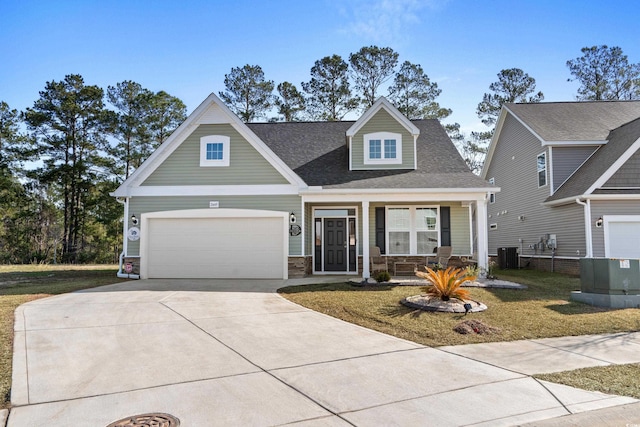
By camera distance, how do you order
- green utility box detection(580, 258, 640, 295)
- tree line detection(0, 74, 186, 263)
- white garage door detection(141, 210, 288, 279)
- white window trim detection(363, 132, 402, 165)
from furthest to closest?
tree line detection(0, 74, 186, 263) < white window trim detection(363, 132, 402, 165) < white garage door detection(141, 210, 288, 279) < green utility box detection(580, 258, 640, 295)

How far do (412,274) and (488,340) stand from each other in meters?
7.95

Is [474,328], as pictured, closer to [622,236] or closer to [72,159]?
[622,236]

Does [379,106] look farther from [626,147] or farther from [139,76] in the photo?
[139,76]

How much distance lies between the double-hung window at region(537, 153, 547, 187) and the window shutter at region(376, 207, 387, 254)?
753 centimetres

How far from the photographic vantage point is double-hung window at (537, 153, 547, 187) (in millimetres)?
16984

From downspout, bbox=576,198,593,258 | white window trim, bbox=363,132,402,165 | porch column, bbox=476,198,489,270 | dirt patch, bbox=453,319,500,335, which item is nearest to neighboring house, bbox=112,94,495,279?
porch column, bbox=476,198,489,270

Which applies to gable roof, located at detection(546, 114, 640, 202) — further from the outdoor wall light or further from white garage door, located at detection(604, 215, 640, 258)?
the outdoor wall light

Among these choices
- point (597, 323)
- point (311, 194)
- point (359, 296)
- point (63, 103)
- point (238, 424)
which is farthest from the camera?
point (63, 103)

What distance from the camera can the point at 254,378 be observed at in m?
4.43

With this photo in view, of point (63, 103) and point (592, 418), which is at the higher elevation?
point (63, 103)

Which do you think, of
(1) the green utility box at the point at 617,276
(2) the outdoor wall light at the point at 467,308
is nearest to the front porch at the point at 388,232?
(1) the green utility box at the point at 617,276

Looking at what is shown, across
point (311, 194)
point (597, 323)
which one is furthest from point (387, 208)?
point (597, 323)

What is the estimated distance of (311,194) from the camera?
42.9ft

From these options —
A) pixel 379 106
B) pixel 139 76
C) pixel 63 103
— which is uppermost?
pixel 139 76
